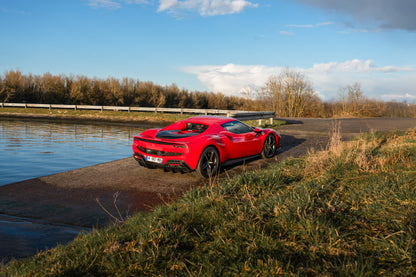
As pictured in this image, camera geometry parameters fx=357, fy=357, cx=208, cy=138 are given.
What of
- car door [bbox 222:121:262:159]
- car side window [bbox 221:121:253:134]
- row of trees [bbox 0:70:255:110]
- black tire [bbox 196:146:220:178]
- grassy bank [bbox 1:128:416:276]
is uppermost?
row of trees [bbox 0:70:255:110]

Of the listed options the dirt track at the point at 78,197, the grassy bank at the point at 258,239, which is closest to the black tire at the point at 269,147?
the dirt track at the point at 78,197

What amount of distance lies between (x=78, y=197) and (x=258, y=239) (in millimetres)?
3746

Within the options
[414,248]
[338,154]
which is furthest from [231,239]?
[338,154]

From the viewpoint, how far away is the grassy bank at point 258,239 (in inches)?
127

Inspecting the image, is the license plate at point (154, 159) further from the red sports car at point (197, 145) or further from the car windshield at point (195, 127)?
the car windshield at point (195, 127)

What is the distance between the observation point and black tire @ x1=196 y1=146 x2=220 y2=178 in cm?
747

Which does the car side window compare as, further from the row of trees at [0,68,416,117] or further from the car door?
the row of trees at [0,68,416,117]

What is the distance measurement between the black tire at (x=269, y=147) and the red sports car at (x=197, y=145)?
26.5 inches

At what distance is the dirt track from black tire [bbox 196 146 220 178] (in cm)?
21

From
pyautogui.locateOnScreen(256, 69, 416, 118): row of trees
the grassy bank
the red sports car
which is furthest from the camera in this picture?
pyautogui.locateOnScreen(256, 69, 416, 118): row of trees

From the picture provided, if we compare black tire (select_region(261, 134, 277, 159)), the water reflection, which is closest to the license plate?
the water reflection

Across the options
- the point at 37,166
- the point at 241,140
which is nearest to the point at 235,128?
the point at 241,140

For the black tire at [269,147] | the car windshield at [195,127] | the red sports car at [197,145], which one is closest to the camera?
the red sports car at [197,145]

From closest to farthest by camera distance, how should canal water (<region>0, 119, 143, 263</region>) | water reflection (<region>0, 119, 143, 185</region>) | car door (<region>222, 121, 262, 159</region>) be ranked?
canal water (<region>0, 119, 143, 263</region>) → car door (<region>222, 121, 262, 159</region>) → water reflection (<region>0, 119, 143, 185</region>)
